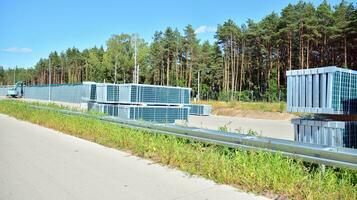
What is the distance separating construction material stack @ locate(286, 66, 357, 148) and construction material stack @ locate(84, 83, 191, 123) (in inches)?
420

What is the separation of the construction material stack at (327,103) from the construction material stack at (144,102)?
10.7 meters

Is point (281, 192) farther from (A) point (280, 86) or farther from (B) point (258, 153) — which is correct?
(A) point (280, 86)

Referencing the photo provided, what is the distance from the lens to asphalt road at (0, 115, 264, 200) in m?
5.73

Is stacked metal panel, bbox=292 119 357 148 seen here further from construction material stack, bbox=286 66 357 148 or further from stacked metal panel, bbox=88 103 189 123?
stacked metal panel, bbox=88 103 189 123

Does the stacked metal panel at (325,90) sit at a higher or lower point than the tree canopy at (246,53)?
lower

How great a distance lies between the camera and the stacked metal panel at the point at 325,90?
8.21 m

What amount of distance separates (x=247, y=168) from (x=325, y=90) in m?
3.19

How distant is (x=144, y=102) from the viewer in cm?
1911

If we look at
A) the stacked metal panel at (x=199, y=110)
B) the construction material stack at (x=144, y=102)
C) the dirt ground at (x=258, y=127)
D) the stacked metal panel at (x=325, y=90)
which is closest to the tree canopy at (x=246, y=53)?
the stacked metal panel at (x=199, y=110)

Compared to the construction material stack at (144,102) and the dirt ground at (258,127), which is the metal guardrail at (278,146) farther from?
the construction material stack at (144,102)

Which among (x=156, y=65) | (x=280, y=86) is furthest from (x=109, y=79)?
(x=280, y=86)

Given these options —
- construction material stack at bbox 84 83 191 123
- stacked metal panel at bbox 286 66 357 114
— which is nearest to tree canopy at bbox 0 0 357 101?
construction material stack at bbox 84 83 191 123

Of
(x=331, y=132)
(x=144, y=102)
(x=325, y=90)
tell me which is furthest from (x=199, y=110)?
(x=331, y=132)

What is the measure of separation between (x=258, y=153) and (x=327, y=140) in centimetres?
210
